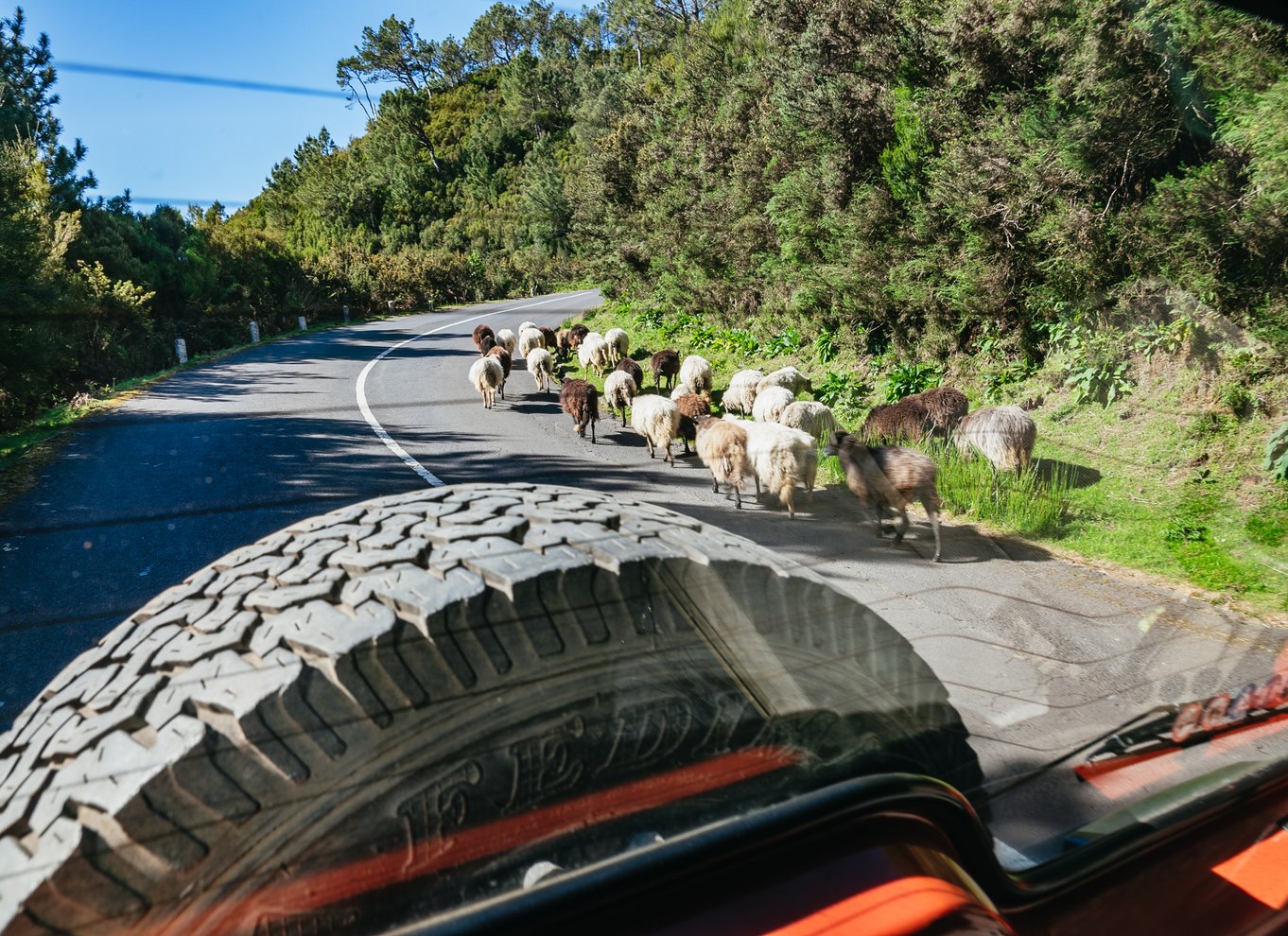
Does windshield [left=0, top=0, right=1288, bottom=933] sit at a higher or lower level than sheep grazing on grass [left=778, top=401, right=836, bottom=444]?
higher

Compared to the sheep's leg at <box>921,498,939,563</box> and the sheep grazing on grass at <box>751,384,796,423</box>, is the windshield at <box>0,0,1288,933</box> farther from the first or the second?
the sheep grazing on grass at <box>751,384,796,423</box>

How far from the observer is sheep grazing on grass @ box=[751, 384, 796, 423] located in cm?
891

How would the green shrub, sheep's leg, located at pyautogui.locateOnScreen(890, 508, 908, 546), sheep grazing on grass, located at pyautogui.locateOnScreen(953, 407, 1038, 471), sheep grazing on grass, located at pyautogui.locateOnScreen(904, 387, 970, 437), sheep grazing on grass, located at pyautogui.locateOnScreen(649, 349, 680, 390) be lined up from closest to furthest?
sheep's leg, located at pyautogui.locateOnScreen(890, 508, 908, 546) → sheep grazing on grass, located at pyautogui.locateOnScreen(953, 407, 1038, 471) → sheep grazing on grass, located at pyautogui.locateOnScreen(904, 387, 970, 437) → the green shrub → sheep grazing on grass, located at pyautogui.locateOnScreen(649, 349, 680, 390)

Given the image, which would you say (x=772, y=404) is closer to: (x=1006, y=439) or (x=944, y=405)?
(x=944, y=405)

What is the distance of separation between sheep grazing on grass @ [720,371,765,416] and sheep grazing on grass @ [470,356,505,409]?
293 inches

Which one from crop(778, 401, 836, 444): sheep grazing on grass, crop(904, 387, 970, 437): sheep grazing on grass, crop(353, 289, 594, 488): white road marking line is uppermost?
crop(353, 289, 594, 488): white road marking line

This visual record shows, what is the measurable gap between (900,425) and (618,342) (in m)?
11.1

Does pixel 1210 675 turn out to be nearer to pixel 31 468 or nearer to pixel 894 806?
pixel 894 806

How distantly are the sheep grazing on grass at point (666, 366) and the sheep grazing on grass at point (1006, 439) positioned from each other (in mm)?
11116

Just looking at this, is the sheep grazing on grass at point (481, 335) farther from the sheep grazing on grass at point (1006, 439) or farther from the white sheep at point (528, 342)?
the sheep grazing on grass at point (1006, 439)

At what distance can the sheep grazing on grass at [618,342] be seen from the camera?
15385 millimetres

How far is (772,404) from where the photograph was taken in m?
9.05

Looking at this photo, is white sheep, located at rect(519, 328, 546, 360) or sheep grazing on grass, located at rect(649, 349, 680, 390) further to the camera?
sheep grazing on grass, located at rect(649, 349, 680, 390)

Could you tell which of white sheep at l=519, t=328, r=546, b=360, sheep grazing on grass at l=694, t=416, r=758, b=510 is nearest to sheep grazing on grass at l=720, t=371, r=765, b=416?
white sheep at l=519, t=328, r=546, b=360
